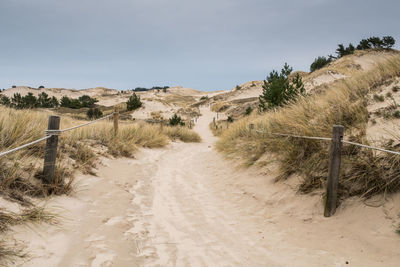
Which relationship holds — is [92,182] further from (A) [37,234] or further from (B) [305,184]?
(B) [305,184]

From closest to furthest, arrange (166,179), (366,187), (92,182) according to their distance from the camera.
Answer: (366,187)
(92,182)
(166,179)

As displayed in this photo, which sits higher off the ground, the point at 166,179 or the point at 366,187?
the point at 366,187

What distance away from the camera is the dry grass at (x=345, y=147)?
3.08 meters

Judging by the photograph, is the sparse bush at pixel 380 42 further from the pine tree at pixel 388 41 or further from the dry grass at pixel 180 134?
the dry grass at pixel 180 134

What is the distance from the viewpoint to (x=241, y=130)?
349 inches

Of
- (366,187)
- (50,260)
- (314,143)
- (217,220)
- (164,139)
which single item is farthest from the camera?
(164,139)

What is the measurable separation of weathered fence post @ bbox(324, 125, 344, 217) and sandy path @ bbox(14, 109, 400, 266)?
0.14m

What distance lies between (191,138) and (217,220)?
468 inches

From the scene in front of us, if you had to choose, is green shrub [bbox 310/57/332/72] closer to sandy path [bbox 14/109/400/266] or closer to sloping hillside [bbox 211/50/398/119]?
sloping hillside [bbox 211/50/398/119]

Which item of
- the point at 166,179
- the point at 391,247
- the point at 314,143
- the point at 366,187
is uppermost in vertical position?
the point at 314,143

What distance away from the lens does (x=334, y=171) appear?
3051mm

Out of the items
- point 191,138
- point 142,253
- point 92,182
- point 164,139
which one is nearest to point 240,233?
point 142,253

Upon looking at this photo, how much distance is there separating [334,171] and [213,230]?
1.65 meters

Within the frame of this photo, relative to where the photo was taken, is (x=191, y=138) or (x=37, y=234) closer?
(x=37, y=234)
